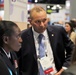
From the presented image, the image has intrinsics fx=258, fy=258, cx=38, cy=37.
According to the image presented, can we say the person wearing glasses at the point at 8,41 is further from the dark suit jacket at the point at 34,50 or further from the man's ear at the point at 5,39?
the dark suit jacket at the point at 34,50

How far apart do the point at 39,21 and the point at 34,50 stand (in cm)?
34

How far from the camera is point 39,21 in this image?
2754 mm

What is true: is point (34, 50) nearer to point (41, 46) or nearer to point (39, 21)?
point (41, 46)

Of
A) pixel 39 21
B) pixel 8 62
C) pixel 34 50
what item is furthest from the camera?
pixel 34 50

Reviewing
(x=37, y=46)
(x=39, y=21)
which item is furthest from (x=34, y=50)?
(x=39, y=21)

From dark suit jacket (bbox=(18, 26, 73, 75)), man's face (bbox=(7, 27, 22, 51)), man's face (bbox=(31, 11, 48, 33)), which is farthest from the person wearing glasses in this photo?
dark suit jacket (bbox=(18, 26, 73, 75))

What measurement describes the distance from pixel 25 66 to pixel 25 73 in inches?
3.1

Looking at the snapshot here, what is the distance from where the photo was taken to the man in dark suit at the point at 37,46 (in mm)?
2838

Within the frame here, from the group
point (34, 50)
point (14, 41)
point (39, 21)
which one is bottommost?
point (34, 50)

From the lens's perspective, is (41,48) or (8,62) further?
(41,48)

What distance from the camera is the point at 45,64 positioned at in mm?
2779

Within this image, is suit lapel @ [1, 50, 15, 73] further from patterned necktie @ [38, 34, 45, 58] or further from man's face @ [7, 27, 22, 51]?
patterned necktie @ [38, 34, 45, 58]

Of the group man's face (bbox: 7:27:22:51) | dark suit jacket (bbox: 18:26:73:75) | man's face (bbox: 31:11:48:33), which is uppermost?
man's face (bbox: 31:11:48:33)

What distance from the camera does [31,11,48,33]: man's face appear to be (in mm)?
2704
